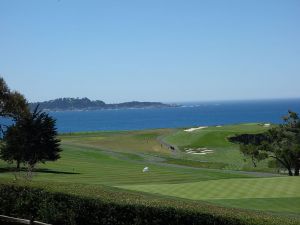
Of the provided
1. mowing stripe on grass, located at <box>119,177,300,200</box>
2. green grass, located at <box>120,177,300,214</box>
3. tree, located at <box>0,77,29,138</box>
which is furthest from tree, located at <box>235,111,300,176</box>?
tree, located at <box>0,77,29,138</box>

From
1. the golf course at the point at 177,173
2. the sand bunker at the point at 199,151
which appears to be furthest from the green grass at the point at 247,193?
the sand bunker at the point at 199,151

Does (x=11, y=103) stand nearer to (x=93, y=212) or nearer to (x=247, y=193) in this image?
(x=247, y=193)

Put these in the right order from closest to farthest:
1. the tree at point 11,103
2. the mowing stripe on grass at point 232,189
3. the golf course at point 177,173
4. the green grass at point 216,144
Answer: the golf course at point 177,173 < the mowing stripe on grass at point 232,189 < the tree at point 11,103 < the green grass at point 216,144

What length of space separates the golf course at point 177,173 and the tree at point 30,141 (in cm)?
175

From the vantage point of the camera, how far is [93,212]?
1636 cm

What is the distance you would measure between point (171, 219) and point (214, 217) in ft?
4.91

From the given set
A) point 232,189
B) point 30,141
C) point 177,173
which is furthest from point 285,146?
point 30,141

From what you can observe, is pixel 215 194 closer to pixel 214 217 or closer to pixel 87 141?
pixel 214 217

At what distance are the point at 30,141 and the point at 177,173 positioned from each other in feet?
55.6

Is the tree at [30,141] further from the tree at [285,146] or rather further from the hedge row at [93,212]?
the tree at [285,146]

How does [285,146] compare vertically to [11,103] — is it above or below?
below

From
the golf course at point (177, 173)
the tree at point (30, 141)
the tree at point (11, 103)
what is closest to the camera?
the golf course at point (177, 173)

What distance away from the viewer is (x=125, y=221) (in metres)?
15.8

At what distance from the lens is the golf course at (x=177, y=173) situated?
1167 inches
